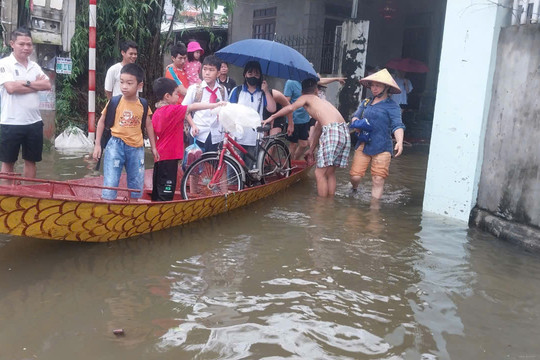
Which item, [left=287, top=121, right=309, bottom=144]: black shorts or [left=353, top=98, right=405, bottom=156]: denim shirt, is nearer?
[left=353, top=98, right=405, bottom=156]: denim shirt

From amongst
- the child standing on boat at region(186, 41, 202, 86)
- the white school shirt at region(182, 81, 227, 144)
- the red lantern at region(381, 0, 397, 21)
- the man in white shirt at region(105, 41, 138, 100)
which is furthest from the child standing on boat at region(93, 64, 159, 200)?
the red lantern at region(381, 0, 397, 21)

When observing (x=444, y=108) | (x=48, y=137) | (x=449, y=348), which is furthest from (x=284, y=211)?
(x=48, y=137)

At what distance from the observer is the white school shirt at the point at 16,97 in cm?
491

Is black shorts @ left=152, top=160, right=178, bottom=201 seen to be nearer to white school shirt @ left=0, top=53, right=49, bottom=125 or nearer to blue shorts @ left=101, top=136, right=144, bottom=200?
blue shorts @ left=101, top=136, right=144, bottom=200

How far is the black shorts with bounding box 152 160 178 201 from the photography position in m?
5.09

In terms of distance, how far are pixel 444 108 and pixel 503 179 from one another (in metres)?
1.09

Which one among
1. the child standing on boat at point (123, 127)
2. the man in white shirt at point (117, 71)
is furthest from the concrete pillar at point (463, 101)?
the man in white shirt at point (117, 71)

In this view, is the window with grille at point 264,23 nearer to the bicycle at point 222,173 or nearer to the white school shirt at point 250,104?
the white school shirt at point 250,104

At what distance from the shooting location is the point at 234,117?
18.5ft

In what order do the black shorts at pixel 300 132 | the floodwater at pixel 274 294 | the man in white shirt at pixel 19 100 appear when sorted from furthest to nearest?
the black shorts at pixel 300 132 < the man in white shirt at pixel 19 100 < the floodwater at pixel 274 294

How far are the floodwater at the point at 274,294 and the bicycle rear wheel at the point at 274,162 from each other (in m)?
1.14

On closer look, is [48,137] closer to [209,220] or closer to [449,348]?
[209,220]

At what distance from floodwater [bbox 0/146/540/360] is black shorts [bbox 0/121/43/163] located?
100 centimetres

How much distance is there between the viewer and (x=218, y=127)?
19.5 feet
